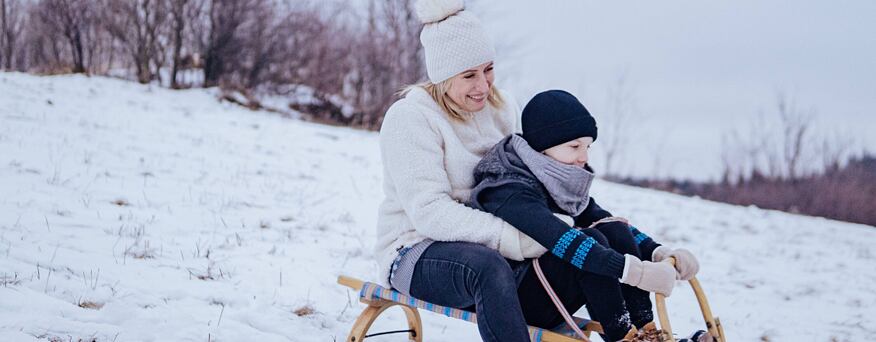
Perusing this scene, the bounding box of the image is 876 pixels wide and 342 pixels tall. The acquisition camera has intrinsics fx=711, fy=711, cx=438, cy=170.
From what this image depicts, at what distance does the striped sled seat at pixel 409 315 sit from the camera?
2588 millimetres

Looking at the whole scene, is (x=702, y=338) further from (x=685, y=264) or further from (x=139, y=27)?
(x=139, y=27)

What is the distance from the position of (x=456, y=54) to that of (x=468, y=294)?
99cm

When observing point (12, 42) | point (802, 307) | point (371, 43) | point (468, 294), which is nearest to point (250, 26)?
point (371, 43)

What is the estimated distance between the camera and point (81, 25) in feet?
56.9

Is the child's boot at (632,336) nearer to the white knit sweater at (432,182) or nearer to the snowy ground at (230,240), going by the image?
the white knit sweater at (432,182)

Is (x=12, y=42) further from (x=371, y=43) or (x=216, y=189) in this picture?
(x=216, y=189)

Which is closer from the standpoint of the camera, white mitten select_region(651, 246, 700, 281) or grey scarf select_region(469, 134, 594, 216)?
white mitten select_region(651, 246, 700, 281)

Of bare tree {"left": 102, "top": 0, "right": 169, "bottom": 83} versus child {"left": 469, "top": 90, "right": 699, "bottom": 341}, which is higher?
bare tree {"left": 102, "top": 0, "right": 169, "bottom": 83}

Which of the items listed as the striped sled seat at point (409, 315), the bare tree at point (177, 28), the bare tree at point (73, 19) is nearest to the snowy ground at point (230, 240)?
the striped sled seat at point (409, 315)

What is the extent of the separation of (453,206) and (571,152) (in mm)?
506

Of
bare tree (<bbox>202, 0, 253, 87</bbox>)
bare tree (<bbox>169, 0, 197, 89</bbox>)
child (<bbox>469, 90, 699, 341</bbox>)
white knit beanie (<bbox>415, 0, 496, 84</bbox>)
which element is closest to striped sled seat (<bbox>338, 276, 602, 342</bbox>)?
child (<bbox>469, 90, 699, 341</bbox>)

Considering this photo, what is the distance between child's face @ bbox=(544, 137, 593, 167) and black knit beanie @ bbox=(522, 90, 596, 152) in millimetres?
18

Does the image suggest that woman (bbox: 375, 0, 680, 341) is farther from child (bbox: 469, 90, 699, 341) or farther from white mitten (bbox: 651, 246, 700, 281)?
white mitten (bbox: 651, 246, 700, 281)

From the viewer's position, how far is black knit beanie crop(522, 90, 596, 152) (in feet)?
8.94
